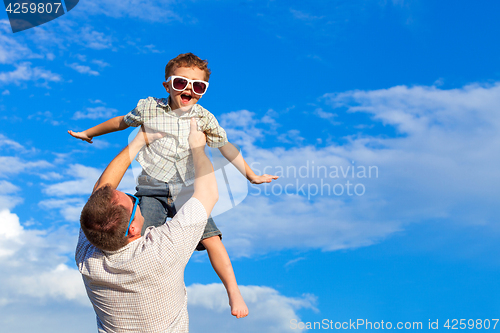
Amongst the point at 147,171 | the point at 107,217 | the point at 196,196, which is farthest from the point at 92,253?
the point at 147,171

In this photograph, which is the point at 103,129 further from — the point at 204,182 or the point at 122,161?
the point at 204,182

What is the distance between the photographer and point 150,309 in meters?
3.78

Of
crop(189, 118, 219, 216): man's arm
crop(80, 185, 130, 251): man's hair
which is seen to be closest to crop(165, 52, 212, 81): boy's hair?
crop(189, 118, 219, 216): man's arm

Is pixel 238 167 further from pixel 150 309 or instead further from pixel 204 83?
pixel 150 309

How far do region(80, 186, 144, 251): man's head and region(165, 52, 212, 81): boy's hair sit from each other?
89.2 inches

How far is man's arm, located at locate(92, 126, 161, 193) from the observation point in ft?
15.0

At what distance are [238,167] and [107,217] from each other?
250cm

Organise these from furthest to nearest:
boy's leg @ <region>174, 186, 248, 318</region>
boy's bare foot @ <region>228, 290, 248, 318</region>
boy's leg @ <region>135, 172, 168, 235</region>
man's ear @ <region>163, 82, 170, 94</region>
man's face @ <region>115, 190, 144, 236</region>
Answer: man's ear @ <region>163, 82, 170, 94</region> → boy's leg @ <region>135, 172, 168, 235</region> → boy's leg @ <region>174, 186, 248, 318</region> → boy's bare foot @ <region>228, 290, 248, 318</region> → man's face @ <region>115, 190, 144, 236</region>

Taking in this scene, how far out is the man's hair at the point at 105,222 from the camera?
11.3 feet

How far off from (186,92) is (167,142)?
2.33 ft

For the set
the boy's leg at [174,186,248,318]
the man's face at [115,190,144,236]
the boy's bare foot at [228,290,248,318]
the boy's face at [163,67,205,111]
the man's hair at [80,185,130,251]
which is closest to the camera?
the man's hair at [80,185,130,251]

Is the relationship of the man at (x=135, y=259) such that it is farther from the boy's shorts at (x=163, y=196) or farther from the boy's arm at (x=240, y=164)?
the boy's arm at (x=240, y=164)

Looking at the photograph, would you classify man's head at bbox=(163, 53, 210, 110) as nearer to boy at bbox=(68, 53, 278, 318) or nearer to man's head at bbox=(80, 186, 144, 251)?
boy at bbox=(68, 53, 278, 318)

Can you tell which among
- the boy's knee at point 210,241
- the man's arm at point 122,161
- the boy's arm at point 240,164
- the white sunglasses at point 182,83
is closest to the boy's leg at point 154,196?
the man's arm at point 122,161
